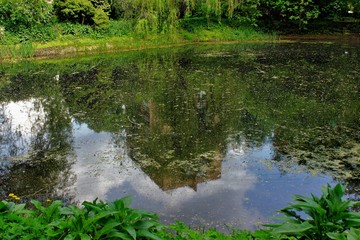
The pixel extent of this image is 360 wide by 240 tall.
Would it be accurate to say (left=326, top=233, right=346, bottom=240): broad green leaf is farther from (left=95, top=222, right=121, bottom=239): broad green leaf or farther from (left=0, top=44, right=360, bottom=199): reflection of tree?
(left=0, top=44, right=360, bottom=199): reflection of tree

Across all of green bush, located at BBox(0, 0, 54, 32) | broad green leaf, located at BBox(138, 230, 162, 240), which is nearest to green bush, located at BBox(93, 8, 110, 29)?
green bush, located at BBox(0, 0, 54, 32)

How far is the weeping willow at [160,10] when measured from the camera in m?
17.4

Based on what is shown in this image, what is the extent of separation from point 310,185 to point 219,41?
51.1 ft

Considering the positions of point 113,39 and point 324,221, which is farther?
point 113,39

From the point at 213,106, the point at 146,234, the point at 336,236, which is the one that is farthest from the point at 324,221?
the point at 213,106

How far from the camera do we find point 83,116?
7848 mm

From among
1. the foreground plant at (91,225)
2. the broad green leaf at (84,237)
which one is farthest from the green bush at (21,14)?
the broad green leaf at (84,237)

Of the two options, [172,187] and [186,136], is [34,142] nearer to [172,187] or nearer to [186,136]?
[186,136]

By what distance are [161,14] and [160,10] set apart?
0.22 m

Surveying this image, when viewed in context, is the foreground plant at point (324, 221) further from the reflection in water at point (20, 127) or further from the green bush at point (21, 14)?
the green bush at point (21, 14)

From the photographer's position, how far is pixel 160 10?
57.8 feet

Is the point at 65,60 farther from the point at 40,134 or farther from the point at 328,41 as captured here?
the point at 328,41

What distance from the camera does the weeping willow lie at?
17.4 metres

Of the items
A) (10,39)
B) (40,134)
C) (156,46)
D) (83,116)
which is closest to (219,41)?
(156,46)
